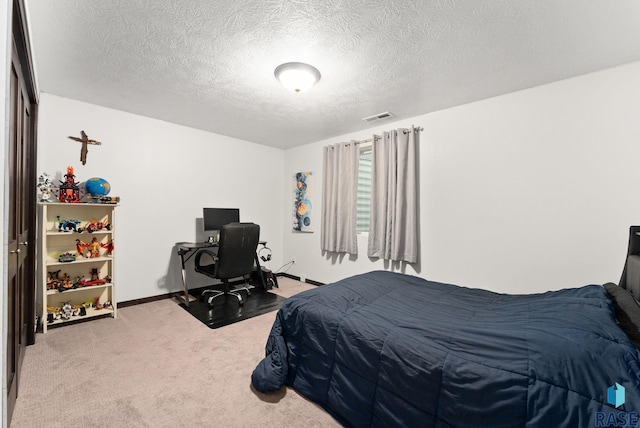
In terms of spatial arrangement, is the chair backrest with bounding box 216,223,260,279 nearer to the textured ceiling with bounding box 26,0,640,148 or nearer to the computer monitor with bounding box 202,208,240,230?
the computer monitor with bounding box 202,208,240,230

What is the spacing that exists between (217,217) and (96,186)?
1.40 metres

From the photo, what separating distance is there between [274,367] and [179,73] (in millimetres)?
2418

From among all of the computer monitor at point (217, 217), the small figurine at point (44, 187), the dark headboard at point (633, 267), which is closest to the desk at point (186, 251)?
the computer monitor at point (217, 217)

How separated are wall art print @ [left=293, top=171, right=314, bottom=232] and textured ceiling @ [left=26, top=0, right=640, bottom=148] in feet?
5.86

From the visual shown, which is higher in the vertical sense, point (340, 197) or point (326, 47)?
point (326, 47)

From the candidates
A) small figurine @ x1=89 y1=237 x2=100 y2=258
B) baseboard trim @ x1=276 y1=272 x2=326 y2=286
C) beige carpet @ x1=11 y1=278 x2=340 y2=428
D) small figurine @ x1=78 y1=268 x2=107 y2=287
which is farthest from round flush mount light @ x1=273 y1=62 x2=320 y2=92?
baseboard trim @ x1=276 y1=272 x2=326 y2=286

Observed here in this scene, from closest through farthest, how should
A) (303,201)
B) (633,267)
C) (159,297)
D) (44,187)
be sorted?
1. (633,267)
2. (44,187)
3. (159,297)
4. (303,201)

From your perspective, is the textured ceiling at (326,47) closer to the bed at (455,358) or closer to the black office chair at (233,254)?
the black office chair at (233,254)

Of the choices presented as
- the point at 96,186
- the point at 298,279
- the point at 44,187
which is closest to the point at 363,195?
the point at 298,279

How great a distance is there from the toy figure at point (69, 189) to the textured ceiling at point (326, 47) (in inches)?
32.8

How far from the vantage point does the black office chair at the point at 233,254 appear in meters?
3.26

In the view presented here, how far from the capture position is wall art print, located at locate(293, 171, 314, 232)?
15.2 ft

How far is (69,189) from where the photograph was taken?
2.85 m

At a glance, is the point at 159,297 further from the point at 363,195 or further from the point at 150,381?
the point at 363,195
